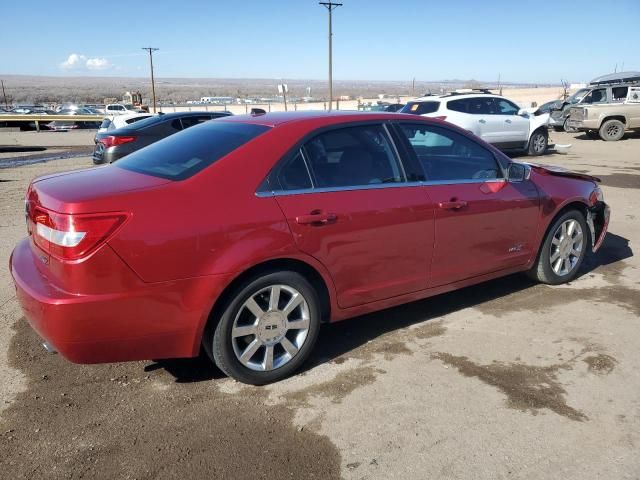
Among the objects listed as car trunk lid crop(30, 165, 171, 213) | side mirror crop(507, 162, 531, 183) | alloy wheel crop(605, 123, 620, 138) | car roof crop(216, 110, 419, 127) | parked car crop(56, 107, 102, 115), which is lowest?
A: parked car crop(56, 107, 102, 115)

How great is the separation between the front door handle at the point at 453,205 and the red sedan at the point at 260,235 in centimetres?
2

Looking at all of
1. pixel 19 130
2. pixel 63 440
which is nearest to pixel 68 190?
pixel 63 440

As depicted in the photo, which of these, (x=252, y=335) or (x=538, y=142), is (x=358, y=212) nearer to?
(x=252, y=335)

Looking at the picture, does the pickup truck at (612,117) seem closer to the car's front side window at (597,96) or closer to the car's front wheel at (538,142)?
the car's front side window at (597,96)

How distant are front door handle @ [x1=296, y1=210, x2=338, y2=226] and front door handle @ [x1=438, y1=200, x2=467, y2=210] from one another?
927 millimetres

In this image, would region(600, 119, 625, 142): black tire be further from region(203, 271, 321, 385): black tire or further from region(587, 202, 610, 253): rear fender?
region(203, 271, 321, 385): black tire

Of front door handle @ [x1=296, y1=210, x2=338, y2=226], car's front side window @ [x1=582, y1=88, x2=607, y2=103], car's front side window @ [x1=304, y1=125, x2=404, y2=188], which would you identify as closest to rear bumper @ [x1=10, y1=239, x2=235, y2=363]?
front door handle @ [x1=296, y1=210, x2=338, y2=226]

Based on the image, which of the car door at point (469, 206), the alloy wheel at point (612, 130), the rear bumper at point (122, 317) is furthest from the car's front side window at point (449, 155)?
the alloy wheel at point (612, 130)

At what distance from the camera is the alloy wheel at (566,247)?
4977 mm

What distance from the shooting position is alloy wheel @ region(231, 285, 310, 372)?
10.7 feet

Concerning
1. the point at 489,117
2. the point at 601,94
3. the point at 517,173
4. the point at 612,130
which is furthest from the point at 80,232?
the point at 601,94

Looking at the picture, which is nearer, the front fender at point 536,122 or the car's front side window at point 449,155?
the car's front side window at point 449,155

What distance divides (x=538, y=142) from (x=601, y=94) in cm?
608

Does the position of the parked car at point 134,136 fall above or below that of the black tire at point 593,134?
above
